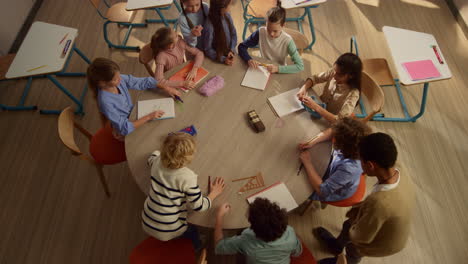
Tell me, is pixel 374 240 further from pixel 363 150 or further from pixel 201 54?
pixel 201 54

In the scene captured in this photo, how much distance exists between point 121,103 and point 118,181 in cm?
97

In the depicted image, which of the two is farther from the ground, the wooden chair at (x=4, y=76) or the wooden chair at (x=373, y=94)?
the wooden chair at (x=373, y=94)

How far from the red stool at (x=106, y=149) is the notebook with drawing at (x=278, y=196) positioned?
1.22m

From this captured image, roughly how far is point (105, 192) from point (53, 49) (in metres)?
1.45

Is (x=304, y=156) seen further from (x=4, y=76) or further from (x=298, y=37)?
(x=4, y=76)

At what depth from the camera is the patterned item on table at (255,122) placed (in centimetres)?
192

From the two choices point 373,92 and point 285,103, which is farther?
point 373,92

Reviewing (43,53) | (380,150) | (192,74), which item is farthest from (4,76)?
(380,150)

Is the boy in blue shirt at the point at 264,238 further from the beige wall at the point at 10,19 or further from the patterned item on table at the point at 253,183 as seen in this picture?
the beige wall at the point at 10,19

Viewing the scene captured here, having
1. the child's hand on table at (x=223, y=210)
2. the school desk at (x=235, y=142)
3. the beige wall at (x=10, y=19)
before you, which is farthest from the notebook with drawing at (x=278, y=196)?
the beige wall at (x=10, y=19)

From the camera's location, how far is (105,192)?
263 centimetres

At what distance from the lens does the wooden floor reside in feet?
7.84

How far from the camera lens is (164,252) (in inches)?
68.9

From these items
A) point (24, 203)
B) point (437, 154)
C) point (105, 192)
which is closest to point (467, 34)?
point (437, 154)
